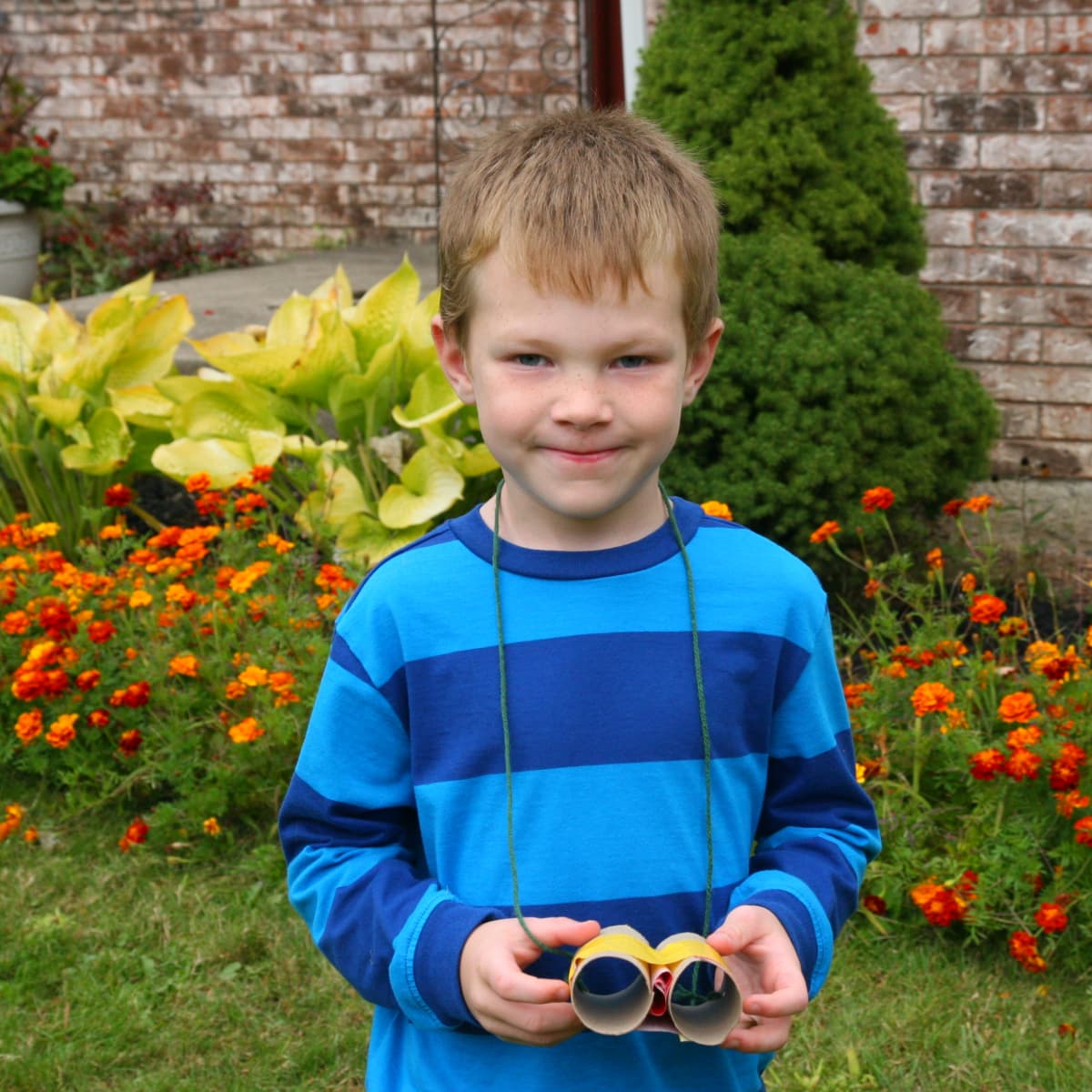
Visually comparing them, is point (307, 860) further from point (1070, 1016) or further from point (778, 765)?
point (1070, 1016)

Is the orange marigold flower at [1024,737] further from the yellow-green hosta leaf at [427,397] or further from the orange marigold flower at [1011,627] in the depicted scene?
the yellow-green hosta leaf at [427,397]

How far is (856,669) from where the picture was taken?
377 cm

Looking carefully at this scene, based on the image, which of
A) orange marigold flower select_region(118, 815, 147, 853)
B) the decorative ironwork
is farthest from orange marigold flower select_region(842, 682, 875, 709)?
the decorative ironwork

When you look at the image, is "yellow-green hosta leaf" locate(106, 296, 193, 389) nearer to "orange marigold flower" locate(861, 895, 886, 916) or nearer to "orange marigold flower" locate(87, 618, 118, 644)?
"orange marigold flower" locate(87, 618, 118, 644)

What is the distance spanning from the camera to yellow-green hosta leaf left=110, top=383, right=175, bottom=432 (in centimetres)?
442

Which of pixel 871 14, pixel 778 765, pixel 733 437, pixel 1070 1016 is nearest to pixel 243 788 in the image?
pixel 733 437

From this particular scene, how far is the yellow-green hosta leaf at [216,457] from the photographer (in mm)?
4066

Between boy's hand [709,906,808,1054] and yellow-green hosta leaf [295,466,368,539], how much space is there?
2.77 metres

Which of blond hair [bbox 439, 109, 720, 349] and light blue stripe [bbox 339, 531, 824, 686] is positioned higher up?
blond hair [bbox 439, 109, 720, 349]

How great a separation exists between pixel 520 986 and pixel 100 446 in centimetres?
355

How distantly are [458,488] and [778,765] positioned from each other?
2.45m

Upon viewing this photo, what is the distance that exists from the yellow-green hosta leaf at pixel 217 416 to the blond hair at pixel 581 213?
288 centimetres

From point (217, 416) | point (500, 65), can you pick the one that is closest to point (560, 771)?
point (217, 416)

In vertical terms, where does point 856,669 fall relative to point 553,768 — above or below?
below
